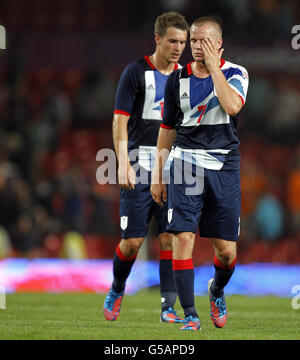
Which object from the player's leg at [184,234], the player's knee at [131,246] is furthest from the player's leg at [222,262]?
the player's knee at [131,246]

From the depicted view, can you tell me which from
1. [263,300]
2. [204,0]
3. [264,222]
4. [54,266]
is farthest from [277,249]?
[204,0]

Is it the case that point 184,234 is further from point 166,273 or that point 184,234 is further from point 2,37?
point 2,37

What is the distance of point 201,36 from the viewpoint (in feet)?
21.0

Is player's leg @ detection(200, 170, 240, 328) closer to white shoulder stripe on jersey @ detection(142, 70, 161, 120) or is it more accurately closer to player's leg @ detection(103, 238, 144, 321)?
player's leg @ detection(103, 238, 144, 321)

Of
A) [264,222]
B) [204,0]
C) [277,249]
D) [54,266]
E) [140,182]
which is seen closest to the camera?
[140,182]

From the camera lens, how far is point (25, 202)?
45.6 ft

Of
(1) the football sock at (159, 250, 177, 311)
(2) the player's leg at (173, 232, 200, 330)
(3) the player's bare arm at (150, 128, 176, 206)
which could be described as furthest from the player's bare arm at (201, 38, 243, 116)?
(1) the football sock at (159, 250, 177, 311)

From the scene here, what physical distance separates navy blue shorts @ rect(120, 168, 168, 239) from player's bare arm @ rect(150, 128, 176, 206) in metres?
0.52

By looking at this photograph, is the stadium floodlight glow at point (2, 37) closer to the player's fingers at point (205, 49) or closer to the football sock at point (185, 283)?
the player's fingers at point (205, 49)

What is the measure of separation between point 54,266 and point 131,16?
290 inches

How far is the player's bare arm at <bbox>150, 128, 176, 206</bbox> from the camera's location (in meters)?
6.87

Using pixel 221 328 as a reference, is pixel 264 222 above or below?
below

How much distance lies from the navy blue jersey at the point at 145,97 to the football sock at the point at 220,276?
1360mm
